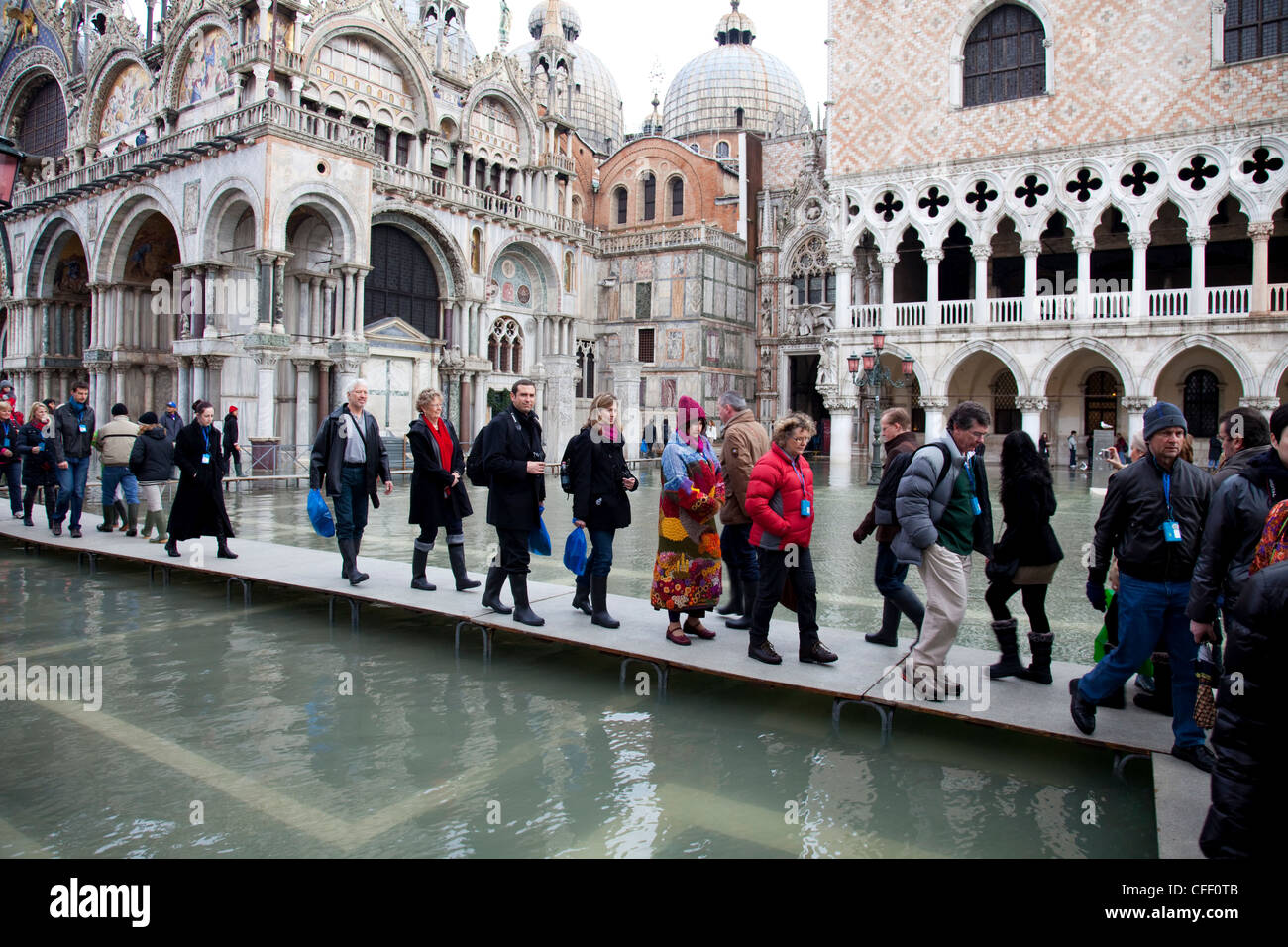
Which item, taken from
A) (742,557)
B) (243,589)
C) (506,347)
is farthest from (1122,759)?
(506,347)

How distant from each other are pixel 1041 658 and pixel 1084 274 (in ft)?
73.1

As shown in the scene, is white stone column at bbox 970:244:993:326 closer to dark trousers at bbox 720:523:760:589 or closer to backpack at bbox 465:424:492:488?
dark trousers at bbox 720:523:760:589

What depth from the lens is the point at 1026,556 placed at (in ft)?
17.4

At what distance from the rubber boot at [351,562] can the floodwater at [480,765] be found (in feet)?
2.04

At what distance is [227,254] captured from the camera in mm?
25219

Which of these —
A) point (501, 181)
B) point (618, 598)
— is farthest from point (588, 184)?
point (618, 598)

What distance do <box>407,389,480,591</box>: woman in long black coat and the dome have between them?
47.4 metres

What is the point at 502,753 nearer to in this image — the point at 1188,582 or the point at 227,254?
the point at 1188,582

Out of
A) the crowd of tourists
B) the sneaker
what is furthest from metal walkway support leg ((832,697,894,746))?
the sneaker

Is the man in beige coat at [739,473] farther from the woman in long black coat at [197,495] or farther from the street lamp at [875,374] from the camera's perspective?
the street lamp at [875,374]

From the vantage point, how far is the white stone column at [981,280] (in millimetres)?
25531

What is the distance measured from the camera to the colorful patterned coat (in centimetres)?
609
